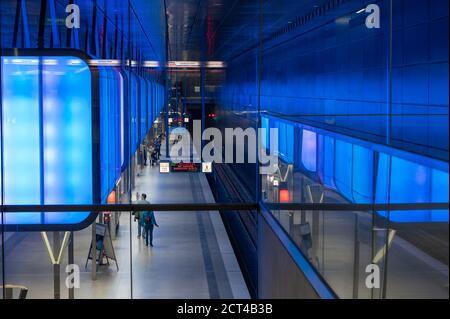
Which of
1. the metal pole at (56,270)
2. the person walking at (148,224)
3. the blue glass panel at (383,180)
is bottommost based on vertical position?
the metal pole at (56,270)

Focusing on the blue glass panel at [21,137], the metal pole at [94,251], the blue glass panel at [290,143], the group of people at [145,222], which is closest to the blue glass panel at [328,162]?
the blue glass panel at [290,143]

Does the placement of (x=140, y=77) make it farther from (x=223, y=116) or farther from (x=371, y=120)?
(x=371, y=120)

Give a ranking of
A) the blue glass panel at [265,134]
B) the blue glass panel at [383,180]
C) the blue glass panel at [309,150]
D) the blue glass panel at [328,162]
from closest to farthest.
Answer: the blue glass panel at [383,180]
the blue glass panel at [328,162]
the blue glass panel at [309,150]
the blue glass panel at [265,134]

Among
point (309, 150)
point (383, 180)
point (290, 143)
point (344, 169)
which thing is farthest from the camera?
point (290, 143)

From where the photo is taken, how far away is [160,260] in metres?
9.70

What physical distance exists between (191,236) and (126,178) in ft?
3.87

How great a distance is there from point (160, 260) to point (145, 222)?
0.52 meters

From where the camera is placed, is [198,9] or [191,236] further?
[198,9]

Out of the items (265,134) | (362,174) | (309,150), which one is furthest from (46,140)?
(362,174)

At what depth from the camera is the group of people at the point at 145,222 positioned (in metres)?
9.62

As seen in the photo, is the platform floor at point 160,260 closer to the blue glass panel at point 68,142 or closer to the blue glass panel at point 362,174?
the blue glass panel at point 68,142

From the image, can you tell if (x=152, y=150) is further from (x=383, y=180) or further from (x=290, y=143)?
(x=383, y=180)
